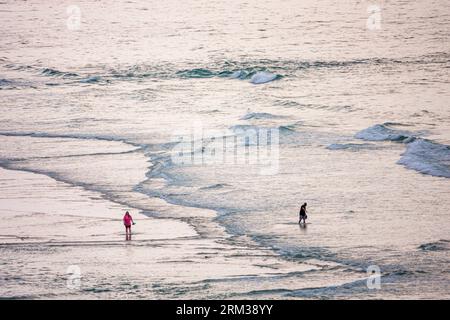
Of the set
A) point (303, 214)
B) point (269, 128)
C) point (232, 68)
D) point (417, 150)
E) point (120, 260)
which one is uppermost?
point (232, 68)

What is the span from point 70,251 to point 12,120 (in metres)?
19.7

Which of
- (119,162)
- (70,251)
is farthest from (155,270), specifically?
(119,162)

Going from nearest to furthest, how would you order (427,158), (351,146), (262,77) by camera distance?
1. (427,158)
2. (351,146)
3. (262,77)

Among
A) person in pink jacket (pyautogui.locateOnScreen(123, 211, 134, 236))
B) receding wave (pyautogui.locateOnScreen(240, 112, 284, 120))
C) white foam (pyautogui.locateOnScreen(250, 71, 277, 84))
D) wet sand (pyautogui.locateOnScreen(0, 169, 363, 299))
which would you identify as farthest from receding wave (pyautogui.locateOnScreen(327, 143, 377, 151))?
white foam (pyautogui.locateOnScreen(250, 71, 277, 84))

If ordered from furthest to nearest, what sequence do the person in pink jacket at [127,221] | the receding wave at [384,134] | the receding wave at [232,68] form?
the receding wave at [232,68], the receding wave at [384,134], the person in pink jacket at [127,221]

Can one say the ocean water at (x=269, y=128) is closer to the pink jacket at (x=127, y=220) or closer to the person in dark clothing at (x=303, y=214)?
the person in dark clothing at (x=303, y=214)

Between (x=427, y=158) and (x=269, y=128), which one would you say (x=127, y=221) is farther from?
(x=269, y=128)

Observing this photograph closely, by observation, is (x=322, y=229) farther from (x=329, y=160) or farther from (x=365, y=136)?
(x=365, y=136)

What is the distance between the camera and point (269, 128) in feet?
113

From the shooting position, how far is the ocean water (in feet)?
62.7

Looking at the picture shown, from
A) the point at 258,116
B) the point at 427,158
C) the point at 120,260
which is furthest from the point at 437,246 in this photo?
the point at 258,116

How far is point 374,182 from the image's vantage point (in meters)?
24.3

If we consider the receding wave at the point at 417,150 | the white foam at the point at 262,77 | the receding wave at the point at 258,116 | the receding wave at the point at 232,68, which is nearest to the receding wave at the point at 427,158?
the receding wave at the point at 417,150

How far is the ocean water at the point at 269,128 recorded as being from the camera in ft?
62.7
